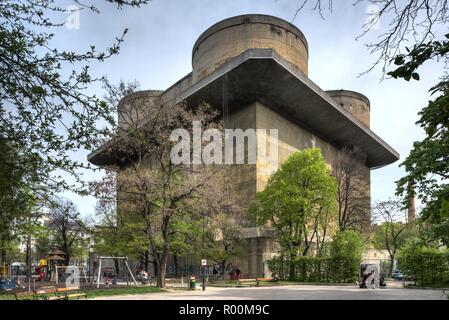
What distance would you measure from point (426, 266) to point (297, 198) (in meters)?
11.2

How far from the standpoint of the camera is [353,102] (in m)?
80.1

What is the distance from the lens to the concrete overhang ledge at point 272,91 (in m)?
47.2

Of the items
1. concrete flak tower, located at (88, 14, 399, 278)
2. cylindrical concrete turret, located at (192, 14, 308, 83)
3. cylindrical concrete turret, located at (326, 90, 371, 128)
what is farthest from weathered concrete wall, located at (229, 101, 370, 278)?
cylindrical concrete turret, located at (326, 90, 371, 128)

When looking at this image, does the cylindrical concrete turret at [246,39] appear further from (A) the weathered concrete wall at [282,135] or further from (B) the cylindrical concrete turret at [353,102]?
(B) the cylindrical concrete turret at [353,102]

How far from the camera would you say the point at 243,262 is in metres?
46.9

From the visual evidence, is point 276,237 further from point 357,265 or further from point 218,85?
point 218,85

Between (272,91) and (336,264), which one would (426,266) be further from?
(272,91)

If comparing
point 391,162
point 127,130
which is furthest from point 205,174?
point 391,162

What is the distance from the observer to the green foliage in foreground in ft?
100

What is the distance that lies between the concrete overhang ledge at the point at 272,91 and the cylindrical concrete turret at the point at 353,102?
16175 millimetres

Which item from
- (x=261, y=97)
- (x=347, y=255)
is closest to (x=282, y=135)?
(x=261, y=97)
